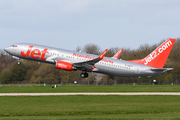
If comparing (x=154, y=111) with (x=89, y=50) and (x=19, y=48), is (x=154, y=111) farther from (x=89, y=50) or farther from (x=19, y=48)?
(x=89, y=50)

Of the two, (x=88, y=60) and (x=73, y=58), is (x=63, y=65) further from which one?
(x=88, y=60)

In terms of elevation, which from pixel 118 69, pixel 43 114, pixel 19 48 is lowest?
pixel 43 114

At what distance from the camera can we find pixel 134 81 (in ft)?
220

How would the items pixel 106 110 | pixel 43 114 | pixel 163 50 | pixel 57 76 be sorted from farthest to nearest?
pixel 57 76
pixel 163 50
pixel 106 110
pixel 43 114

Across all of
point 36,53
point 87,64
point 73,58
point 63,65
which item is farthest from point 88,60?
point 36,53

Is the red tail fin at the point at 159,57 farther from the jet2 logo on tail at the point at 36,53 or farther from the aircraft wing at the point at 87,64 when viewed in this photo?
the jet2 logo on tail at the point at 36,53

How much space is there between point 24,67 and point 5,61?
799 inches

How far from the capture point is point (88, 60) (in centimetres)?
4909

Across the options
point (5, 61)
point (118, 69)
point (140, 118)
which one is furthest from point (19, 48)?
point (5, 61)

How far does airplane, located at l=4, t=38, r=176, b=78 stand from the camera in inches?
1908

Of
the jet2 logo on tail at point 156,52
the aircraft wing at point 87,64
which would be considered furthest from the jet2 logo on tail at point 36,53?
the jet2 logo on tail at point 156,52

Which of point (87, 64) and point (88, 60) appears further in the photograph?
point (87, 64)

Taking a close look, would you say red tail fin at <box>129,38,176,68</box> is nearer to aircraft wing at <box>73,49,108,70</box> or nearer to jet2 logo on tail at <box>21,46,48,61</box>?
aircraft wing at <box>73,49,108,70</box>

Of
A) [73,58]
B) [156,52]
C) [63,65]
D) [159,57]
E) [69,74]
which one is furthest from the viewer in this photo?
[69,74]
